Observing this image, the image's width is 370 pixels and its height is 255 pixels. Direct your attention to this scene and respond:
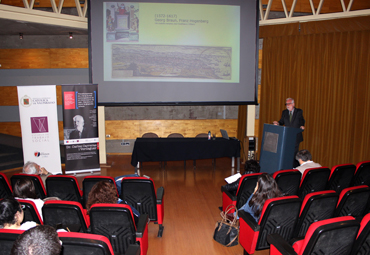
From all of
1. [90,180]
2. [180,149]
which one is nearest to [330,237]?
[90,180]

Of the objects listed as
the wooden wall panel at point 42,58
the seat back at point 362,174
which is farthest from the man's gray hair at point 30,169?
the wooden wall panel at point 42,58

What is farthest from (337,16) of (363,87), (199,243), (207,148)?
(199,243)

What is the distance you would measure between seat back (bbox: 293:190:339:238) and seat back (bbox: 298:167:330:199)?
2.72 feet

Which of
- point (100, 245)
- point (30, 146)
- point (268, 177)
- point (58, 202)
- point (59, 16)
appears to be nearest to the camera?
point (100, 245)

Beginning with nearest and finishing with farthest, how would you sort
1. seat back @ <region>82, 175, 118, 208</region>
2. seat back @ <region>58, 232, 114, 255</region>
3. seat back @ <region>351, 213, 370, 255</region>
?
1. seat back @ <region>58, 232, 114, 255</region>
2. seat back @ <region>351, 213, 370, 255</region>
3. seat back @ <region>82, 175, 118, 208</region>

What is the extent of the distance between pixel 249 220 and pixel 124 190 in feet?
5.10

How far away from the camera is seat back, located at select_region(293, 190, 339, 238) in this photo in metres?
2.57

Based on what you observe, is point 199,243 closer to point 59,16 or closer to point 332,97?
point 332,97

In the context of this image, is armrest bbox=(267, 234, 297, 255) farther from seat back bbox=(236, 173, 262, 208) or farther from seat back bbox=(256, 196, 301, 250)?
seat back bbox=(236, 173, 262, 208)

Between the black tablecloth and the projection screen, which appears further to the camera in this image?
the projection screen

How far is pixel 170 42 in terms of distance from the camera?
6.60m

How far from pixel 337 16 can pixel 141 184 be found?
5.96 meters

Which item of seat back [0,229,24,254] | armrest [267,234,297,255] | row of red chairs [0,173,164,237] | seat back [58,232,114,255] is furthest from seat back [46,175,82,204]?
armrest [267,234,297,255]

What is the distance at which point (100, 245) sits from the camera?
1701 mm
